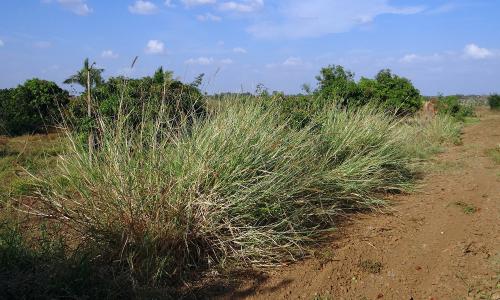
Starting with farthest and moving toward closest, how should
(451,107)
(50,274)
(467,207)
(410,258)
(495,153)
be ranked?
(451,107) < (495,153) < (467,207) < (410,258) < (50,274)

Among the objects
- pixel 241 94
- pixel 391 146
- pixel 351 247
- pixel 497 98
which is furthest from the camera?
pixel 497 98

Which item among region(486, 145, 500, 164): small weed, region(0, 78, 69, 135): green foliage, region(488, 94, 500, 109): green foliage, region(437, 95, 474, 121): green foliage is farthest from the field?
region(488, 94, 500, 109): green foliage

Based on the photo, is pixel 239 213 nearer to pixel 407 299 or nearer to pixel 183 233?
pixel 183 233

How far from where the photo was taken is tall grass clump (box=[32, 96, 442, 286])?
429cm

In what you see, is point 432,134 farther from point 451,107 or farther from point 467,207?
point 451,107

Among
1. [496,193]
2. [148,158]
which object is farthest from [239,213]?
[496,193]

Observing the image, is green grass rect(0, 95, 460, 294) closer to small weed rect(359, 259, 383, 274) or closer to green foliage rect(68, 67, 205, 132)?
green foliage rect(68, 67, 205, 132)

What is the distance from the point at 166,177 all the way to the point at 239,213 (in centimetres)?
80

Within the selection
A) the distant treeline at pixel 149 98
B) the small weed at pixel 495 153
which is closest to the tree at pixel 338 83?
the distant treeline at pixel 149 98

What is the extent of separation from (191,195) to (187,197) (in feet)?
0.13

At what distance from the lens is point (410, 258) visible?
4.98 metres

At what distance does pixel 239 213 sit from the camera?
489cm

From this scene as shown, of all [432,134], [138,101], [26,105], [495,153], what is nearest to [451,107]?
[432,134]

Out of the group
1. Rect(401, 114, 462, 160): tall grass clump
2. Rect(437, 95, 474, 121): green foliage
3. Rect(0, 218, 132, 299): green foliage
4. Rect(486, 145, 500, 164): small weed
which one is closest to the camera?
Rect(0, 218, 132, 299): green foliage
